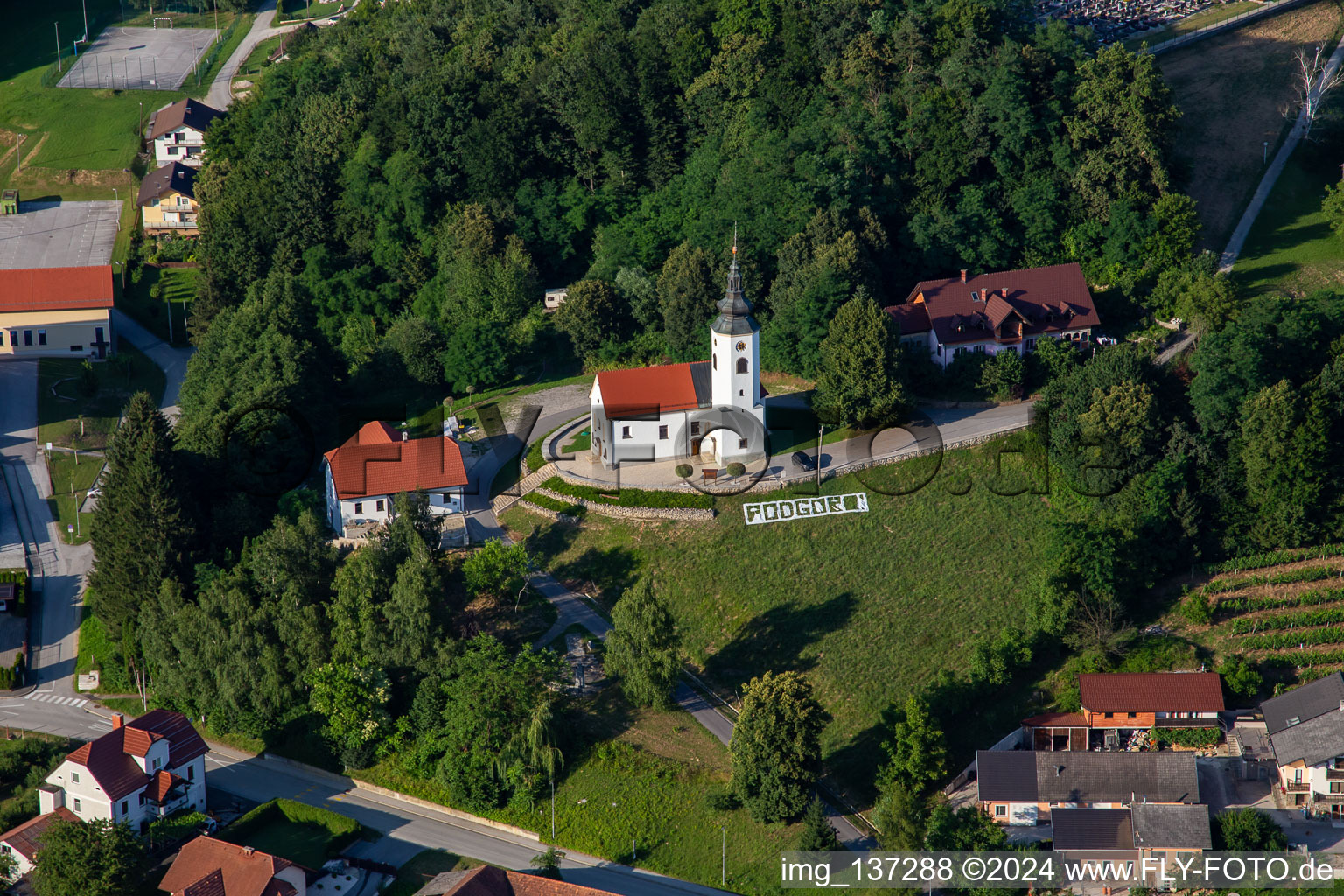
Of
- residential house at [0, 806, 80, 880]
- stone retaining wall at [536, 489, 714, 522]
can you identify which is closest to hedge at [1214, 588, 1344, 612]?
stone retaining wall at [536, 489, 714, 522]

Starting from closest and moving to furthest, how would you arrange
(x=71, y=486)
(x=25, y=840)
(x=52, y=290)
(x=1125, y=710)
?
1. (x=25, y=840)
2. (x=1125, y=710)
3. (x=71, y=486)
4. (x=52, y=290)

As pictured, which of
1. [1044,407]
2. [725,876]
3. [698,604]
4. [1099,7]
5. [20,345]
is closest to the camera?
[725,876]

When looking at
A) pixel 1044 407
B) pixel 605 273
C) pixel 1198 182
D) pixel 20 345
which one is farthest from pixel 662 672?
pixel 20 345

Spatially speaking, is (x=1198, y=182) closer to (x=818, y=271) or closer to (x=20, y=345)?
(x=818, y=271)

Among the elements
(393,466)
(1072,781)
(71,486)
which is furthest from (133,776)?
(1072,781)

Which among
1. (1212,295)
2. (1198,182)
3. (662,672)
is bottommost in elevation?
(662,672)

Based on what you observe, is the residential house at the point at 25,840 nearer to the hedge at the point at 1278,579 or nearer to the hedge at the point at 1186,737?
the hedge at the point at 1186,737

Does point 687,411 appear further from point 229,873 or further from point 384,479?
point 229,873
